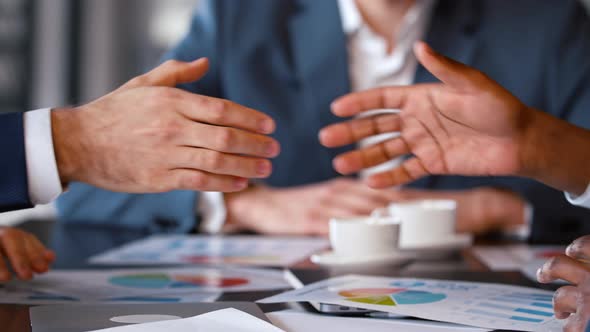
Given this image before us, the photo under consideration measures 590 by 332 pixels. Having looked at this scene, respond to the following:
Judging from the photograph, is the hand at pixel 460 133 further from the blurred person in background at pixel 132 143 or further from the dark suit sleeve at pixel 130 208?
the dark suit sleeve at pixel 130 208

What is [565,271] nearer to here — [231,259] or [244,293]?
[244,293]

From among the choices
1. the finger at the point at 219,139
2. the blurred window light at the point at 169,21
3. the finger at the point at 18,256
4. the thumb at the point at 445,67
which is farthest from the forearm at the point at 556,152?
the blurred window light at the point at 169,21

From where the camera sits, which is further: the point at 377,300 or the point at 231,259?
the point at 231,259

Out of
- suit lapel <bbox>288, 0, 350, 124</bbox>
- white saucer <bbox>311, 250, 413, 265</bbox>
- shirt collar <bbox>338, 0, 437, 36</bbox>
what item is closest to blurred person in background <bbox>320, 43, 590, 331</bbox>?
white saucer <bbox>311, 250, 413, 265</bbox>

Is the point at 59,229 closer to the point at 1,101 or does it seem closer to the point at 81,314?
the point at 81,314

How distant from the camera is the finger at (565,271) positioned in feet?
2.10

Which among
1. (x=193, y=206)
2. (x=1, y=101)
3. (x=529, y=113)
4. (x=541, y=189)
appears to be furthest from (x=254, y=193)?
(x=1, y=101)

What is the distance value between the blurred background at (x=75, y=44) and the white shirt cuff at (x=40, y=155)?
2276mm

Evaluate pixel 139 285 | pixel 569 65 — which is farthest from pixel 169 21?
pixel 139 285

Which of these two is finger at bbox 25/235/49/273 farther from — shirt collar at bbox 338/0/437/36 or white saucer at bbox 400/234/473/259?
shirt collar at bbox 338/0/437/36

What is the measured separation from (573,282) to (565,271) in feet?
0.05

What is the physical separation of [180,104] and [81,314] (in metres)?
0.26

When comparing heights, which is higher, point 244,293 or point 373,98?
point 373,98

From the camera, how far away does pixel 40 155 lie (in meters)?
0.83
